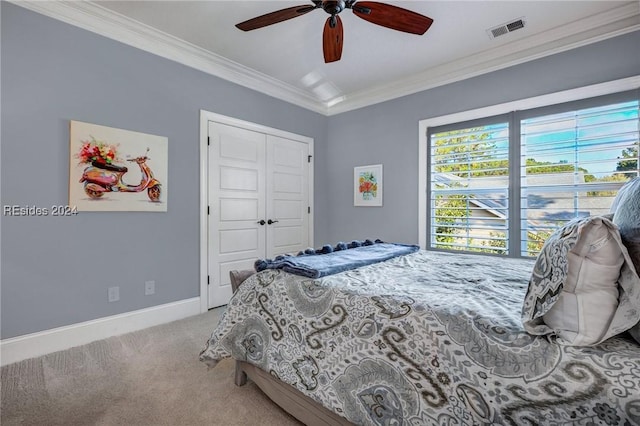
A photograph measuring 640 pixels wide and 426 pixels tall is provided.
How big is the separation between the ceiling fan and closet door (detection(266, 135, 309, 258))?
1.82 m

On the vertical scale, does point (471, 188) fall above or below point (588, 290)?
above

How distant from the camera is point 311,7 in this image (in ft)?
6.38

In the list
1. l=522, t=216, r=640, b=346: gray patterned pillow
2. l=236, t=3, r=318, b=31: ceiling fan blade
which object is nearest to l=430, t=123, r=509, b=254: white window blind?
l=236, t=3, r=318, b=31: ceiling fan blade

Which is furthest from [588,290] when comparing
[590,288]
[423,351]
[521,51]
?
[521,51]

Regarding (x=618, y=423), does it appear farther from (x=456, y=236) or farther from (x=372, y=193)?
(x=372, y=193)

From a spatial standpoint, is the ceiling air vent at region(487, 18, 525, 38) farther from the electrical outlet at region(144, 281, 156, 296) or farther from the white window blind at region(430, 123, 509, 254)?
the electrical outlet at region(144, 281, 156, 296)

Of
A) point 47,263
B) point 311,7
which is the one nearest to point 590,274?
point 311,7

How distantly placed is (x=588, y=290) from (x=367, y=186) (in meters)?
3.35

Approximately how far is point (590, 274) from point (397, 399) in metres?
0.74

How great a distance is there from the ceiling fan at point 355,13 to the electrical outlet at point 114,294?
7.81 feet

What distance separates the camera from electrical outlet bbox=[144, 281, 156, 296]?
2770mm

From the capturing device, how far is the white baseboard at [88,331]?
211 centimetres

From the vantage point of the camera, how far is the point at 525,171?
9.80 ft

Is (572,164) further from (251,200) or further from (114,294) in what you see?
(114,294)
